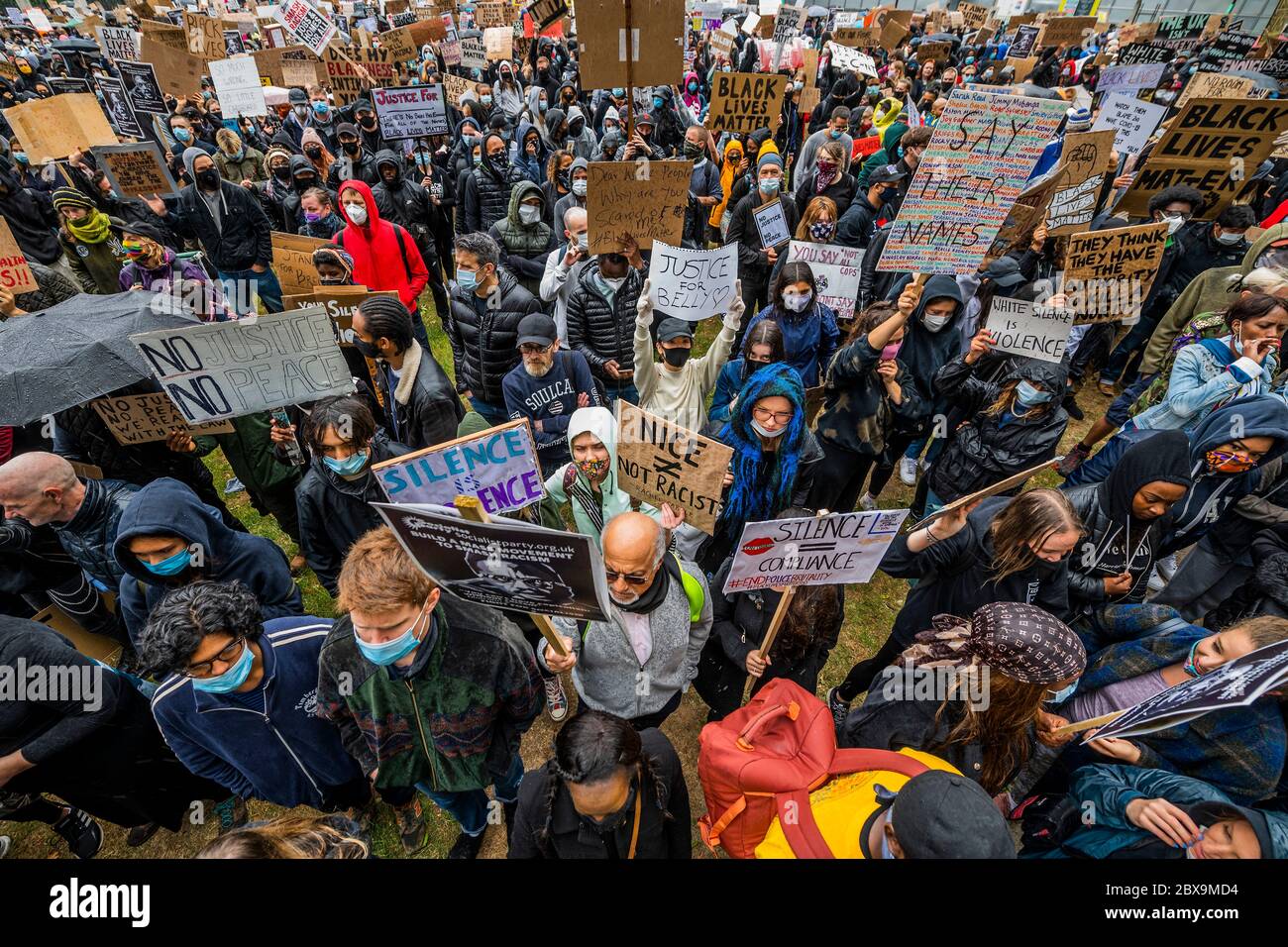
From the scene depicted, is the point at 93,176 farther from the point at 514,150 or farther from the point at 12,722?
the point at 12,722

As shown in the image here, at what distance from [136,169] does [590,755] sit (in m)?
9.84

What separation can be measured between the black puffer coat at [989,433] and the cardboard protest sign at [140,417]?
5.70 m

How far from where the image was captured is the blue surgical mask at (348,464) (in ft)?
11.1

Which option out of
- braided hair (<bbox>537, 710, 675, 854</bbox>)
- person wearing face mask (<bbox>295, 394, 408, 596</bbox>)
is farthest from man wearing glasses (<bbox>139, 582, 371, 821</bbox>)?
braided hair (<bbox>537, 710, 675, 854</bbox>)

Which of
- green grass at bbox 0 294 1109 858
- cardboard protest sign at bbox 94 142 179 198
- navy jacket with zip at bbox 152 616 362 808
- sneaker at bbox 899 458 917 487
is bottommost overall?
green grass at bbox 0 294 1109 858

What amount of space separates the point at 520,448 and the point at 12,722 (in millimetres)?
2561

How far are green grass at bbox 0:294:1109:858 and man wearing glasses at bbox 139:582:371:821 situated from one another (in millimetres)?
968

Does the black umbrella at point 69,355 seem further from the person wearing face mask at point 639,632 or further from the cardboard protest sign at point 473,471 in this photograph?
the person wearing face mask at point 639,632

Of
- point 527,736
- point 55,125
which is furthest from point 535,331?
point 55,125

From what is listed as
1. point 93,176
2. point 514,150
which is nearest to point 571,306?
point 514,150

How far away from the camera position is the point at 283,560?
133 inches

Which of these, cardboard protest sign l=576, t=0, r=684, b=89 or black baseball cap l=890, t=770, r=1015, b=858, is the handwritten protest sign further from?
black baseball cap l=890, t=770, r=1015, b=858

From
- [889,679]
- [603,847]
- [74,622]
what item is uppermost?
[889,679]

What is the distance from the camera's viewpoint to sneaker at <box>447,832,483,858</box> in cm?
351
